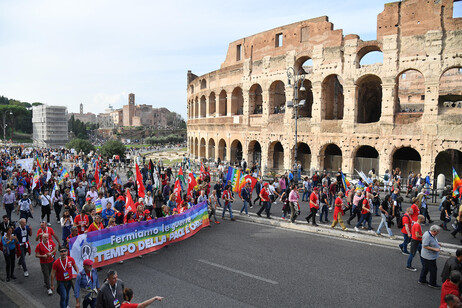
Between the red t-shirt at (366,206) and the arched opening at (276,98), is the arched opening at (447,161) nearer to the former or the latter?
the arched opening at (276,98)

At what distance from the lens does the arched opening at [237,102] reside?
124ft

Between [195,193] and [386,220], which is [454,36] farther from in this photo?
[195,193]

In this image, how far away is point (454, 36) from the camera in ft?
75.7

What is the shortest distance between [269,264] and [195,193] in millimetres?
6914

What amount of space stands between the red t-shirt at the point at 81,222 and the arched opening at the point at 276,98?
2500 cm

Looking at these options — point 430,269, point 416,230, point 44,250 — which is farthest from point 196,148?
point 430,269

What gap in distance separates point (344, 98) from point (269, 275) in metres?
21.9

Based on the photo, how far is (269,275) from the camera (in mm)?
9555

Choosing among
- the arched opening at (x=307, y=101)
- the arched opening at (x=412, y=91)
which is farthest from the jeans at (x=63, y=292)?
the arched opening at (x=412, y=91)

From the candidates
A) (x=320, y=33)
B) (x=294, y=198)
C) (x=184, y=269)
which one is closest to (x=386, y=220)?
(x=294, y=198)

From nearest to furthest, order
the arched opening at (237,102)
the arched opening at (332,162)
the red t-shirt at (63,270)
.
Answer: the red t-shirt at (63,270)
the arched opening at (332,162)
the arched opening at (237,102)

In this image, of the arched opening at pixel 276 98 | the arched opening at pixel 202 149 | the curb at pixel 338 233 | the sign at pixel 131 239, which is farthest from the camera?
the arched opening at pixel 202 149

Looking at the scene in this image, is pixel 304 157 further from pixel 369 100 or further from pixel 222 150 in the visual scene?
pixel 222 150

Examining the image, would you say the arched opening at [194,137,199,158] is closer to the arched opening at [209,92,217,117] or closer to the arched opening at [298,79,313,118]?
the arched opening at [209,92,217,117]
